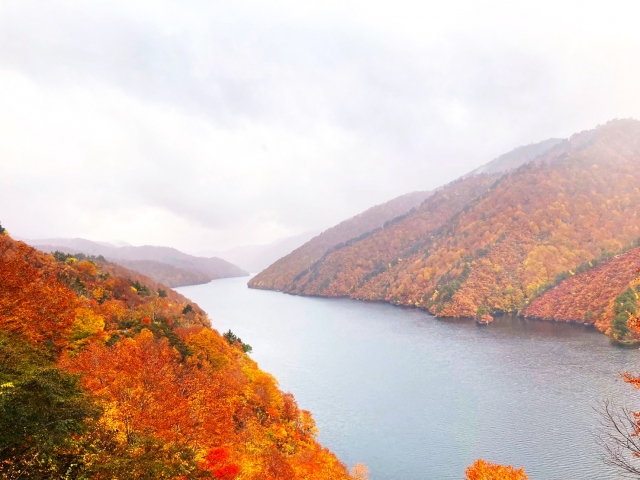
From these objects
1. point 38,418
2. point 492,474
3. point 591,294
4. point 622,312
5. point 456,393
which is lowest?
point 456,393

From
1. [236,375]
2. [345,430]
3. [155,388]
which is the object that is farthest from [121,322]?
[345,430]

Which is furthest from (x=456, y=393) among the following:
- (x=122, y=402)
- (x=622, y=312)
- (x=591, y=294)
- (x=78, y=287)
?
(x=591, y=294)

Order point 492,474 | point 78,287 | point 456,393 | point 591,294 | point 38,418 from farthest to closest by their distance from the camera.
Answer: point 591,294 → point 456,393 → point 78,287 → point 492,474 → point 38,418

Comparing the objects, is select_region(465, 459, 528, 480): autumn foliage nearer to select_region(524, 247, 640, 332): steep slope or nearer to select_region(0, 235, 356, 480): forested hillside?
select_region(0, 235, 356, 480): forested hillside

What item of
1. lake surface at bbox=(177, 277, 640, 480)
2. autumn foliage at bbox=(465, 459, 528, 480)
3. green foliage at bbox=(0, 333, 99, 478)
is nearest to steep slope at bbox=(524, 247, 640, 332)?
lake surface at bbox=(177, 277, 640, 480)

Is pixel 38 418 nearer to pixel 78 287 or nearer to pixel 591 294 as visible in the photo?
pixel 78 287
